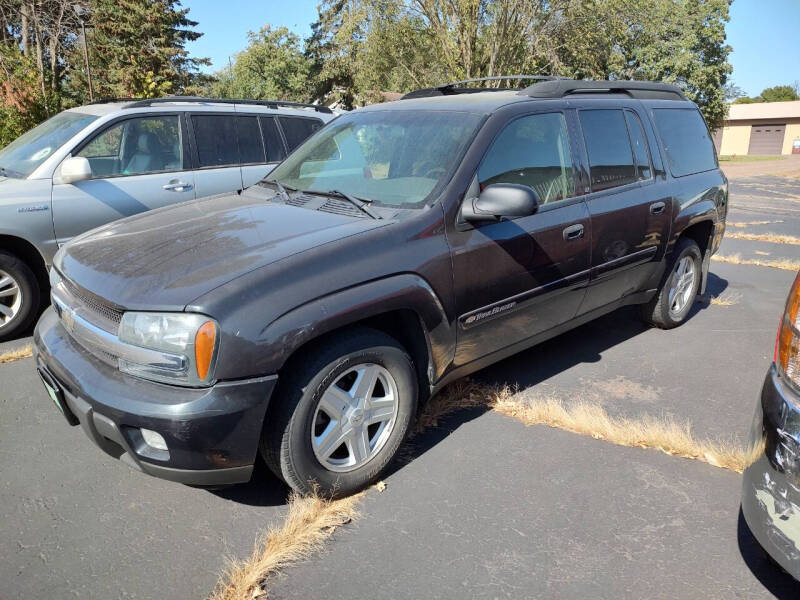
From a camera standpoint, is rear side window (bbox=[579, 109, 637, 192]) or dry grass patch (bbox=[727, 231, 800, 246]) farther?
dry grass patch (bbox=[727, 231, 800, 246])

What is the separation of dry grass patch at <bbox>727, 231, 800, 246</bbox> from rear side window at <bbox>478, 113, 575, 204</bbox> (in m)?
7.32

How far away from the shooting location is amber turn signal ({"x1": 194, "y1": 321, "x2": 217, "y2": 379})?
7.75 ft

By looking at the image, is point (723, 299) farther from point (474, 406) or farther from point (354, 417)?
point (354, 417)

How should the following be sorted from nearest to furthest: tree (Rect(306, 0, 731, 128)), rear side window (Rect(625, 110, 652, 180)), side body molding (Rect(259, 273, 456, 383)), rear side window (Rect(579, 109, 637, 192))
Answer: side body molding (Rect(259, 273, 456, 383))
rear side window (Rect(579, 109, 637, 192))
rear side window (Rect(625, 110, 652, 180))
tree (Rect(306, 0, 731, 128))

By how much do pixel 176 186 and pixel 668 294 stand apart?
4527 millimetres

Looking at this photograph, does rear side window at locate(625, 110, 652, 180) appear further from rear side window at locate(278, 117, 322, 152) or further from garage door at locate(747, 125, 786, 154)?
garage door at locate(747, 125, 786, 154)

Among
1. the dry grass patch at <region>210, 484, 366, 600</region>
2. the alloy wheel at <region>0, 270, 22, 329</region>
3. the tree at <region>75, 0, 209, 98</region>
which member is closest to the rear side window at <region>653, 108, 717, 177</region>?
the dry grass patch at <region>210, 484, 366, 600</region>

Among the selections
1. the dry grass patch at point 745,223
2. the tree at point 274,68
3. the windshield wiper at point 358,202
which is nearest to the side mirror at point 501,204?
the windshield wiper at point 358,202

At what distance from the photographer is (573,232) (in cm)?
377

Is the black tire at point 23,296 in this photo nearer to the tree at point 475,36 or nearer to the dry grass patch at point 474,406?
the dry grass patch at point 474,406

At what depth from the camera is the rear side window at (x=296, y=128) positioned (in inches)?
270

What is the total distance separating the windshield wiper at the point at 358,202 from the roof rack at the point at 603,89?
137 centimetres

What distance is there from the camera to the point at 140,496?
2.94 metres

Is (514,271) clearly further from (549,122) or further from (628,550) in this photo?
(628,550)
